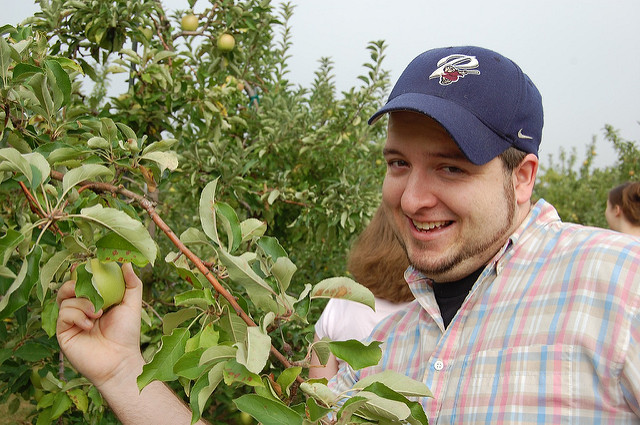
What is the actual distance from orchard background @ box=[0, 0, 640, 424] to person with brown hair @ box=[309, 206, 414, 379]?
0.44 feet

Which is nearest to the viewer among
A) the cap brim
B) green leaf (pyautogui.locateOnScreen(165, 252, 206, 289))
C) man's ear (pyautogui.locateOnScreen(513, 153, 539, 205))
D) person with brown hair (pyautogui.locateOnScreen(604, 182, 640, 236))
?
green leaf (pyautogui.locateOnScreen(165, 252, 206, 289))

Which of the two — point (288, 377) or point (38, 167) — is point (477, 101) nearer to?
point (288, 377)

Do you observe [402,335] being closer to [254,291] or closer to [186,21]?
[254,291]

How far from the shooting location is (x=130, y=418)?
1149mm

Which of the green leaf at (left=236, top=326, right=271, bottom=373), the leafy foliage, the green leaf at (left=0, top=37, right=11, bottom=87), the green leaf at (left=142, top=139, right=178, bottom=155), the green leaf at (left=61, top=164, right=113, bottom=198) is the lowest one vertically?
the leafy foliage

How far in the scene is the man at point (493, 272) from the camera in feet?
2.93

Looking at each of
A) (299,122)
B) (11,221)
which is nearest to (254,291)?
(11,221)

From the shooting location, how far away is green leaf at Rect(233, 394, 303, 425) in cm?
77

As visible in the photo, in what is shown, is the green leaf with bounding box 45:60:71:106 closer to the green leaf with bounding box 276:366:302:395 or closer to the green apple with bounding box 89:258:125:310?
the green apple with bounding box 89:258:125:310

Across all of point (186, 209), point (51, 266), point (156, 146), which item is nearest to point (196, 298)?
point (51, 266)

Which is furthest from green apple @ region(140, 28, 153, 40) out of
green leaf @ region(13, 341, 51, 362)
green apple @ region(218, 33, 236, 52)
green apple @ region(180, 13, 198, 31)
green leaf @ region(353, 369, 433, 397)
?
green leaf @ region(353, 369, 433, 397)

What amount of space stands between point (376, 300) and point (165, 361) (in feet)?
4.39

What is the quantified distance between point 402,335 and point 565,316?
1.24 ft

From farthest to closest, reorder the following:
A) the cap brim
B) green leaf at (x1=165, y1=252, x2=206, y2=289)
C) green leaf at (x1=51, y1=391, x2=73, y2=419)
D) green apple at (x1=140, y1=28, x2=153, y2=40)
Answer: green apple at (x1=140, y1=28, x2=153, y2=40)
green leaf at (x1=51, y1=391, x2=73, y2=419)
the cap brim
green leaf at (x1=165, y1=252, x2=206, y2=289)
